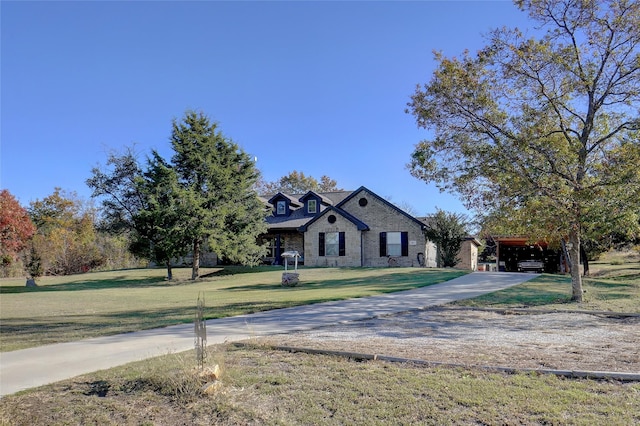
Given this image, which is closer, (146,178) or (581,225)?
(581,225)

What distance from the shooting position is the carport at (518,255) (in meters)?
34.3

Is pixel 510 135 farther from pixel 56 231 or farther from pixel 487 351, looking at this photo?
pixel 56 231

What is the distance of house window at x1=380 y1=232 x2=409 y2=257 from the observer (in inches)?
1166

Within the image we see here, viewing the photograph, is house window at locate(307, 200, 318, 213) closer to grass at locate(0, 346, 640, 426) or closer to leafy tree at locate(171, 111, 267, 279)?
leafy tree at locate(171, 111, 267, 279)

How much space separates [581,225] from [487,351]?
7.73 metres

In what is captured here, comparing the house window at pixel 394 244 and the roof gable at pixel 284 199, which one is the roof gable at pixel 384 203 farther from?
the roof gable at pixel 284 199

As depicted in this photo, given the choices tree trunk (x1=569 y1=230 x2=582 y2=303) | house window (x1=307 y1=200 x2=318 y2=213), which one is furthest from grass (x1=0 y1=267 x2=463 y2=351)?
house window (x1=307 y1=200 x2=318 y2=213)

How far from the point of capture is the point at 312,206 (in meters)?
35.3

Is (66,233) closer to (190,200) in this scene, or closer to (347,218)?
(190,200)

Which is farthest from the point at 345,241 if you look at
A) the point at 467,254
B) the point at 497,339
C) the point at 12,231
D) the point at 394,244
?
the point at 12,231

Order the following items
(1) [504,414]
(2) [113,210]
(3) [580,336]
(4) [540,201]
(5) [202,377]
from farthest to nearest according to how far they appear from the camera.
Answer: (2) [113,210] < (4) [540,201] < (3) [580,336] < (5) [202,377] < (1) [504,414]

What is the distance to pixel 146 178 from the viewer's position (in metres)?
27.7

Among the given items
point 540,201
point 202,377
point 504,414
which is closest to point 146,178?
point 540,201

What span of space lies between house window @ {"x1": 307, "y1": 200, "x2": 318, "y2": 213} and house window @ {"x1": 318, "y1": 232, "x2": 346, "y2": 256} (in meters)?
4.66
